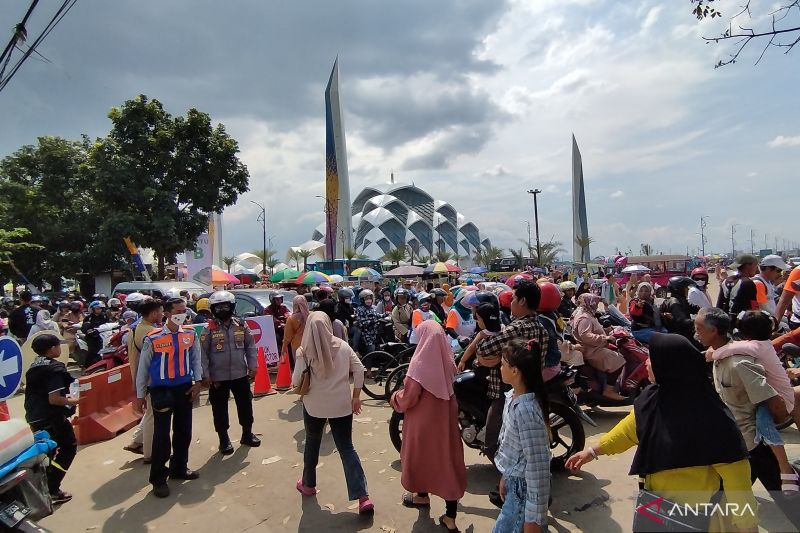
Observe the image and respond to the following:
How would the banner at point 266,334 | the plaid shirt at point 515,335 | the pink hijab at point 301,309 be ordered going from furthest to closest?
1. the banner at point 266,334
2. the pink hijab at point 301,309
3. the plaid shirt at point 515,335

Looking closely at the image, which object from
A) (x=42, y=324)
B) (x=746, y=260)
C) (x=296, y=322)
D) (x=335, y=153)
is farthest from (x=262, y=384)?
(x=335, y=153)

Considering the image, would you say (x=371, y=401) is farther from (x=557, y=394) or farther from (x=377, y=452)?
(x=557, y=394)

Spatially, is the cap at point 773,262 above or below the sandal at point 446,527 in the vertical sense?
above

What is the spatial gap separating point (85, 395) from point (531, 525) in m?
5.44

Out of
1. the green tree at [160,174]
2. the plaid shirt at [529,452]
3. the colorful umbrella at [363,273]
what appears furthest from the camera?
the colorful umbrella at [363,273]

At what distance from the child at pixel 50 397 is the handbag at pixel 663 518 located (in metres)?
4.15

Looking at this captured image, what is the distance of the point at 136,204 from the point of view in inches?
715

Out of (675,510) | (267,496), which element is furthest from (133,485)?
(675,510)

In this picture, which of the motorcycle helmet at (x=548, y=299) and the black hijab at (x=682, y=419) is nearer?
the black hijab at (x=682, y=419)

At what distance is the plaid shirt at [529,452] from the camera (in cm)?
233

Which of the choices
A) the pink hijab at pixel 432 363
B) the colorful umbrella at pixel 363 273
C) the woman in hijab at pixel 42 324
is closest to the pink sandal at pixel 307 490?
the pink hijab at pixel 432 363

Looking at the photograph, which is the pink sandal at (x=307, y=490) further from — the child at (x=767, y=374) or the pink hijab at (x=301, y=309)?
the child at (x=767, y=374)

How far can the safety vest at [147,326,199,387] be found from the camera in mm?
4090

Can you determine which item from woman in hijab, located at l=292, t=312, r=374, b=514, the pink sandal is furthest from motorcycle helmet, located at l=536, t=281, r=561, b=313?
the pink sandal
